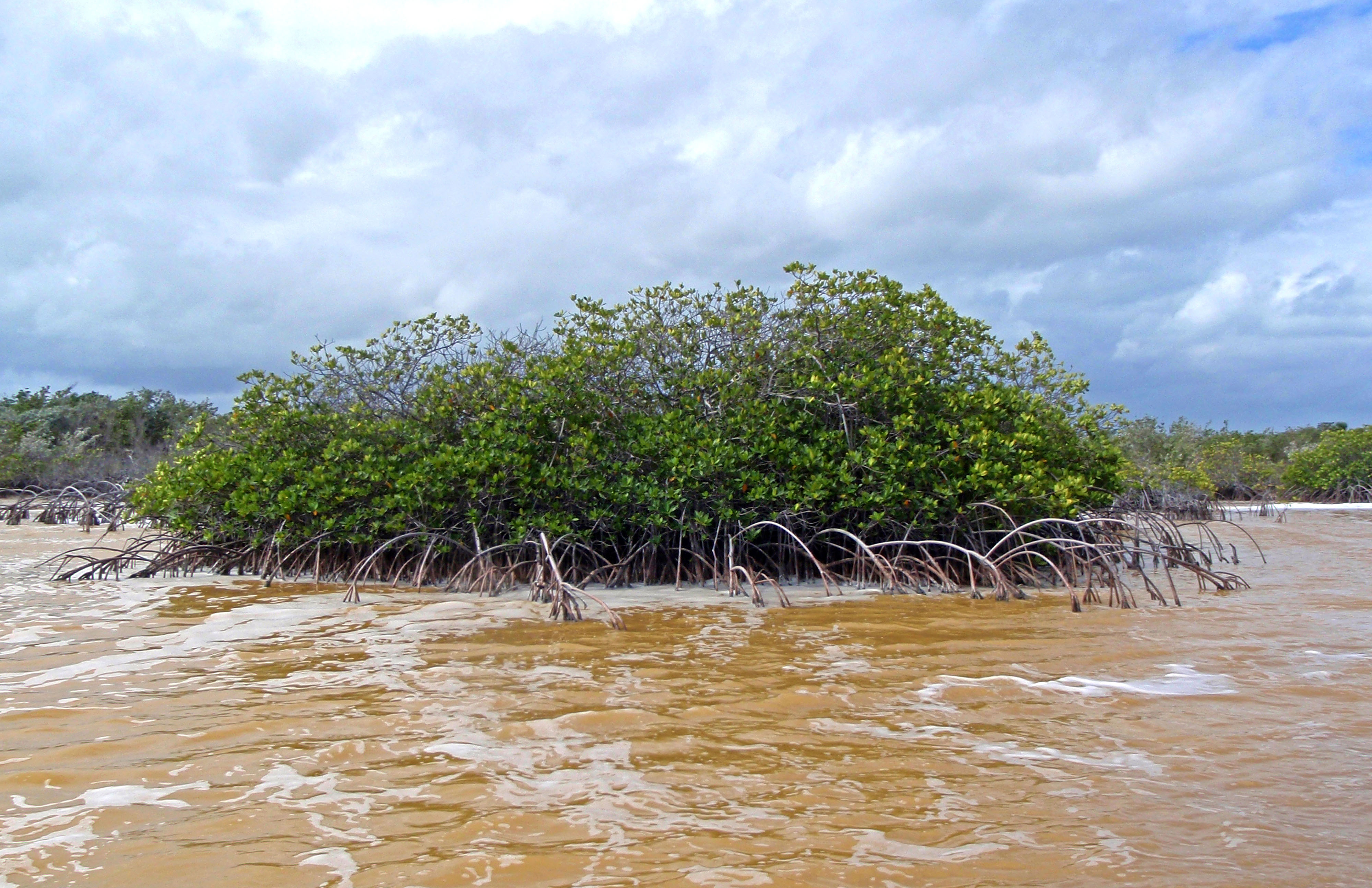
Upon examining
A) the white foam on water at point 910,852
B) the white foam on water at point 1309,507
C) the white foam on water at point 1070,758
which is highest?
the white foam on water at point 1309,507

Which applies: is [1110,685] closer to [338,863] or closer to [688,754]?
[688,754]

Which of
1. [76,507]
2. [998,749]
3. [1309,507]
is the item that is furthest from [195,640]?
[1309,507]

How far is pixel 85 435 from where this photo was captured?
23766mm

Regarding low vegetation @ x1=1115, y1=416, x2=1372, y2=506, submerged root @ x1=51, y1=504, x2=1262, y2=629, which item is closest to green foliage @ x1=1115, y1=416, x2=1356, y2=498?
low vegetation @ x1=1115, y1=416, x2=1372, y2=506

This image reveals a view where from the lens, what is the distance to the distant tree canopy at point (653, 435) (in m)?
7.55

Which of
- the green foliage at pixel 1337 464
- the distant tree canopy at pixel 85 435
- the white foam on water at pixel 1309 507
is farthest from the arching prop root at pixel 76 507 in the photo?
the green foliage at pixel 1337 464

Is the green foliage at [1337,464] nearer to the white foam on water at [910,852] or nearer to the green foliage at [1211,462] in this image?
the green foliage at [1211,462]

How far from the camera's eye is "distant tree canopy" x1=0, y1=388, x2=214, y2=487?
20203 millimetres

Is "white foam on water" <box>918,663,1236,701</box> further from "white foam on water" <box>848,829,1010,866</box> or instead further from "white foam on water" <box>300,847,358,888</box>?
"white foam on water" <box>300,847,358,888</box>

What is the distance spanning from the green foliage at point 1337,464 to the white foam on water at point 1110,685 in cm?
2091

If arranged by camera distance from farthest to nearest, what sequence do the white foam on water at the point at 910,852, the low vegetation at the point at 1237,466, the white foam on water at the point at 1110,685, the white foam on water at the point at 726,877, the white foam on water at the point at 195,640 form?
the low vegetation at the point at 1237,466
the white foam on water at the point at 195,640
the white foam on water at the point at 1110,685
the white foam on water at the point at 910,852
the white foam on water at the point at 726,877

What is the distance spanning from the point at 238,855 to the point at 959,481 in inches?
250

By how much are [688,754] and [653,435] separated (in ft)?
15.1

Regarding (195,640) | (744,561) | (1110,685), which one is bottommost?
(1110,685)
